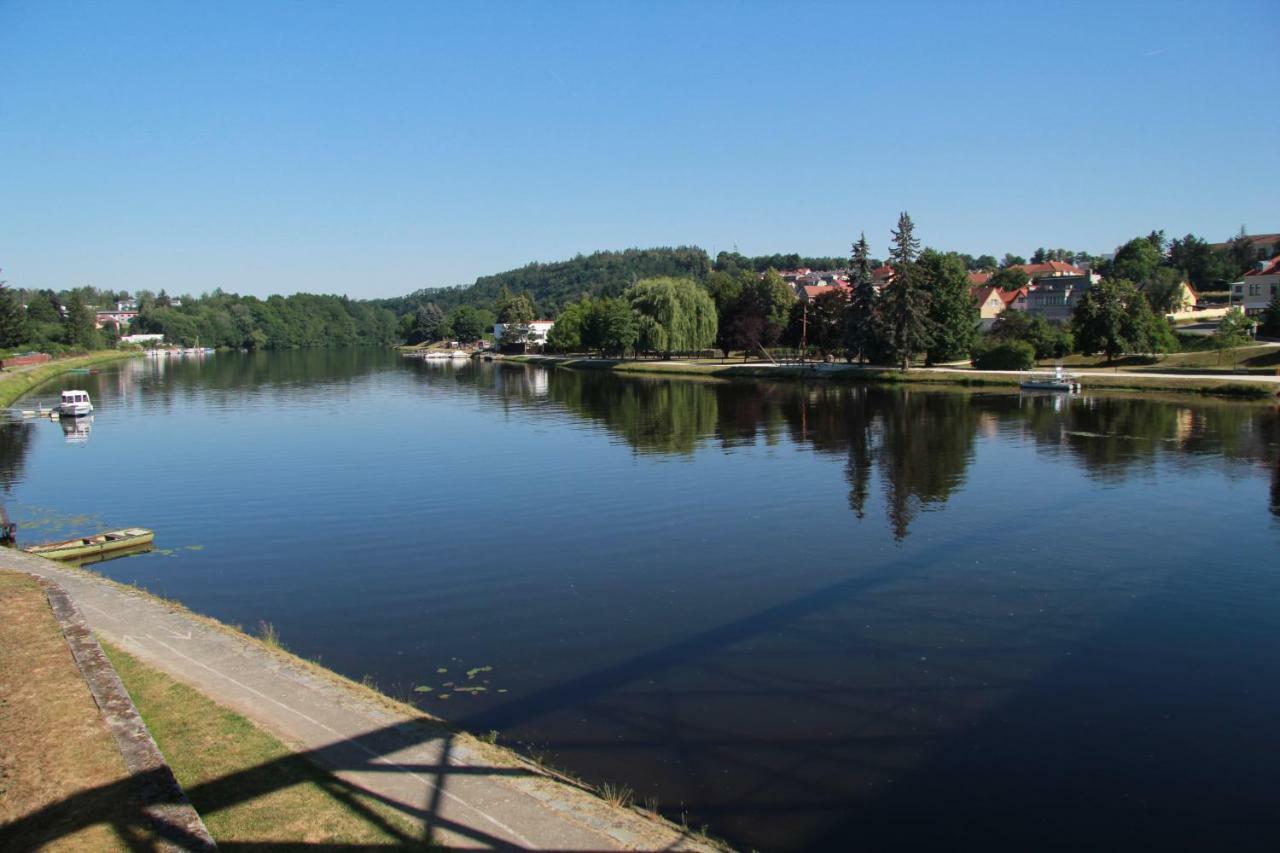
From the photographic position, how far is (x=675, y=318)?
85.4 metres

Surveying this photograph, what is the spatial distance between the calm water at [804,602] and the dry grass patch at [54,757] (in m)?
3.74

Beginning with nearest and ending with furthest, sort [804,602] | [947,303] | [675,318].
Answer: [804,602] → [947,303] → [675,318]

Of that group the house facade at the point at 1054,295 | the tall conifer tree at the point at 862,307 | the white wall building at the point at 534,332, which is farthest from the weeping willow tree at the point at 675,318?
the white wall building at the point at 534,332

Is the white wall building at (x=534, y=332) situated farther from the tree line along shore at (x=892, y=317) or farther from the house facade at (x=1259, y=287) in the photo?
the house facade at (x=1259, y=287)

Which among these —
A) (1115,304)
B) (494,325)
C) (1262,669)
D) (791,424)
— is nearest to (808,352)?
(1115,304)

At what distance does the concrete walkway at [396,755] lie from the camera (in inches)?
287

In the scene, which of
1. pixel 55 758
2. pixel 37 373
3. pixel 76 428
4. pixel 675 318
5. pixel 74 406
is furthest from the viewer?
pixel 675 318

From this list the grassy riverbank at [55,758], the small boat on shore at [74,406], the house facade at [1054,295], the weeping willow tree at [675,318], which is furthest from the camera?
the house facade at [1054,295]

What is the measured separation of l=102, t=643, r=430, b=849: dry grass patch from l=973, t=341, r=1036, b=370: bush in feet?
204

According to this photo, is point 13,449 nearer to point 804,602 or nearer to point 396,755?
point 804,602

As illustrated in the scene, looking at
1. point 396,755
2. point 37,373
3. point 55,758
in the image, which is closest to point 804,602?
point 396,755

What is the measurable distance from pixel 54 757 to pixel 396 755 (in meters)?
3.02

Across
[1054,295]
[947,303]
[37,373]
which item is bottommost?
[37,373]

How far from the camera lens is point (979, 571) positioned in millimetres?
16891
